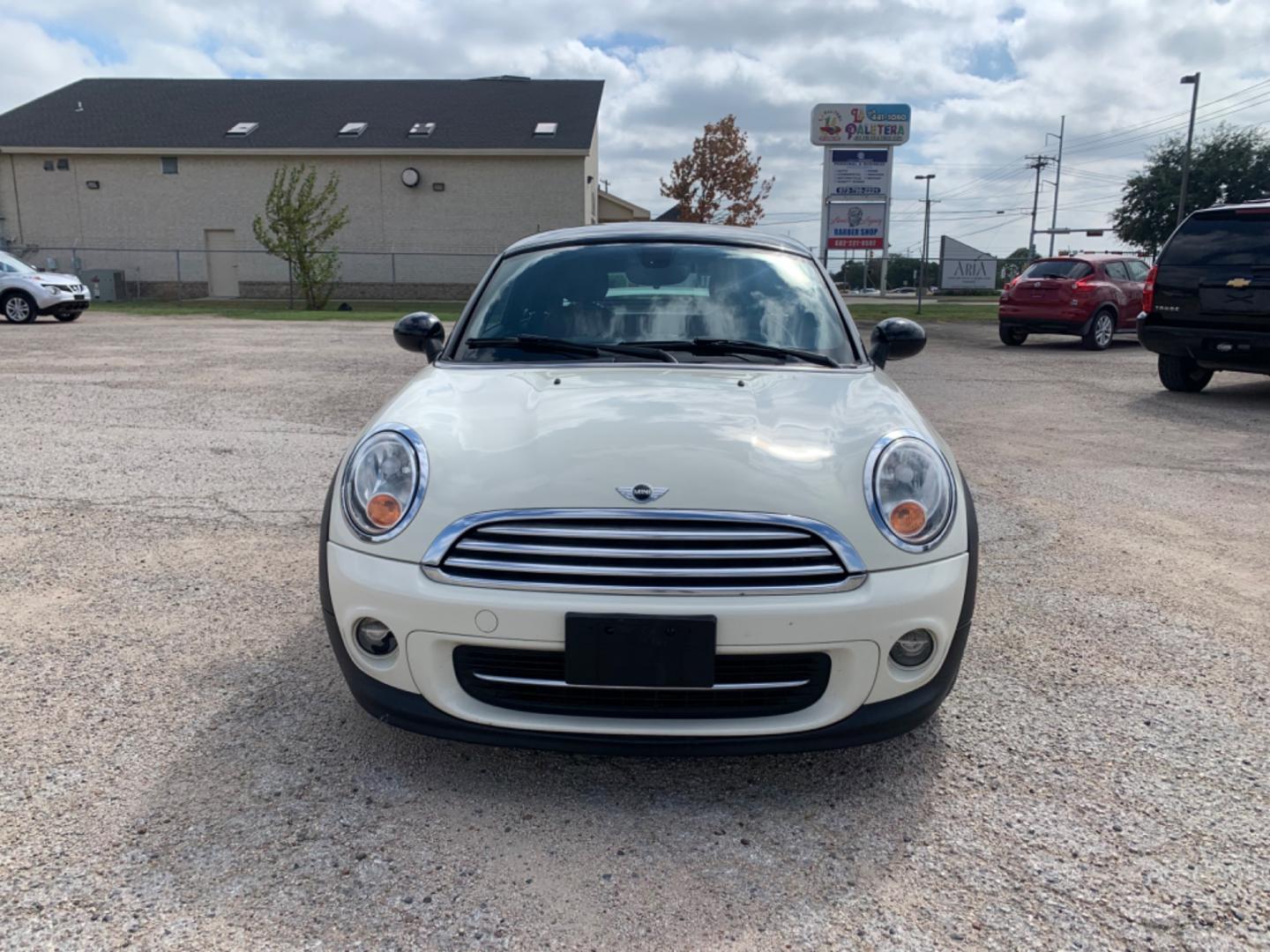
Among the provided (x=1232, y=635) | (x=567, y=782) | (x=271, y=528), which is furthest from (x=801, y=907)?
(x=271, y=528)

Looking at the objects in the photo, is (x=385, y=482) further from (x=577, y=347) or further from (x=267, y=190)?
(x=267, y=190)

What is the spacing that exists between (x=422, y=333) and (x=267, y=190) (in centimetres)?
2956

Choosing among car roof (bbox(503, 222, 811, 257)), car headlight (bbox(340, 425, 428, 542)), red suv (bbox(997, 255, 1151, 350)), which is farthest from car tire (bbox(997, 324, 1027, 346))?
car headlight (bbox(340, 425, 428, 542))

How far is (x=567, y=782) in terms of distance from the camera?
2.57 meters

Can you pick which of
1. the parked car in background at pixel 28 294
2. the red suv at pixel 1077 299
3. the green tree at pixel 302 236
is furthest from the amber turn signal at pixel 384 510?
the green tree at pixel 302 236

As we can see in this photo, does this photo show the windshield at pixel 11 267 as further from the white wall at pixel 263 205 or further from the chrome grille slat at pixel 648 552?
the chrome grille slat at pixel 648 552

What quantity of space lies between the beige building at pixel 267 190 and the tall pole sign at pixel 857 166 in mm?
9767

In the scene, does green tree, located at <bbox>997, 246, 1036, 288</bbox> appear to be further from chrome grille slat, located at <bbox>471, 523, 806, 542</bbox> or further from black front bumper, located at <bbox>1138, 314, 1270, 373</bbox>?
chrome grille slat, located at <bbox>471, 523, 806, 542</bbox>

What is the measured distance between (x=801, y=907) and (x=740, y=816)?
0.38 meters

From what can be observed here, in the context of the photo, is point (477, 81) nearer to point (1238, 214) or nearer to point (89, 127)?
point (89, 127)

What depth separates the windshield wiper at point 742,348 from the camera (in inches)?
132

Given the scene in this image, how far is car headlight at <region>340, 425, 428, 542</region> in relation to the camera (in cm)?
245

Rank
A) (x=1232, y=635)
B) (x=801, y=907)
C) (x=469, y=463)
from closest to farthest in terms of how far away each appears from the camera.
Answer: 1. (x=801, y=907)
2. (x=469, y=463)
3. (x=1232, y=635)

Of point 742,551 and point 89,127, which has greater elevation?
point 89,127
